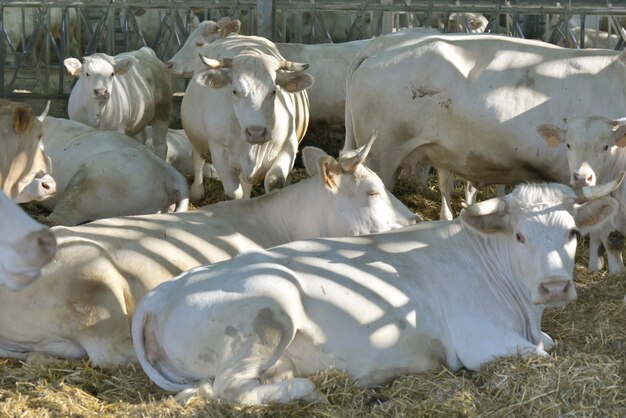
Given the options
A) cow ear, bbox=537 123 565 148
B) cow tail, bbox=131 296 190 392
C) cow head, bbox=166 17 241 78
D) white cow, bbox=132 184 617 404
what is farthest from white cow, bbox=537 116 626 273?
cow head, bbox=166 17 241 78

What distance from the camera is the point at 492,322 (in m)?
6.56

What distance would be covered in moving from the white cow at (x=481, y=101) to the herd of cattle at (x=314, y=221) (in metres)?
0.02

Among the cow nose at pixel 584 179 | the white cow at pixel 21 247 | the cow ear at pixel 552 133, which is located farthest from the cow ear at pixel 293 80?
the white cow at pixel 21 247

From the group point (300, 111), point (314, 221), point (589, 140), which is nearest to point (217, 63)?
point (300, 111)

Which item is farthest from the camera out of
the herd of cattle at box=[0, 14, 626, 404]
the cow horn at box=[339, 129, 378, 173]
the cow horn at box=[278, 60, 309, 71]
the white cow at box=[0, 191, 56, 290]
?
the cow horn at box=[278, 60, 309, 71]

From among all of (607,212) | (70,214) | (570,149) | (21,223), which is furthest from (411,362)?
(70,214)

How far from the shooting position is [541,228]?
255 inches

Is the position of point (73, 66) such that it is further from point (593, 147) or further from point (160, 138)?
point (593, 147)

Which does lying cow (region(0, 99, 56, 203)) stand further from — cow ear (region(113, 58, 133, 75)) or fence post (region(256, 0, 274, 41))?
fence post (region(256, 0, 274, 41))

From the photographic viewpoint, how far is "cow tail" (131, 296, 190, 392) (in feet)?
20.2

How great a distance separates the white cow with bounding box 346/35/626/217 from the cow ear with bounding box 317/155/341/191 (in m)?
1.86

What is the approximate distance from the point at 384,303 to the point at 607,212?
4.53 ft

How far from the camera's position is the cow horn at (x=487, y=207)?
21.6 feet

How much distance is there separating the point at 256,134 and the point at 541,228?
3.71 m
